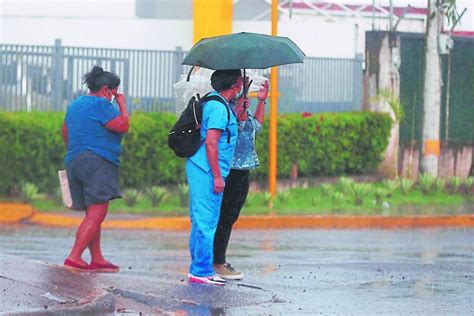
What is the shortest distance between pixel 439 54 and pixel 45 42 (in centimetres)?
1763

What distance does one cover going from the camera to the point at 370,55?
946 inches

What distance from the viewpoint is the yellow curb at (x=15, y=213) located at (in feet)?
61.4

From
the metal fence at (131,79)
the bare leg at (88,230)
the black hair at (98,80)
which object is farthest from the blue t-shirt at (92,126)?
the metal fence at (131,79)

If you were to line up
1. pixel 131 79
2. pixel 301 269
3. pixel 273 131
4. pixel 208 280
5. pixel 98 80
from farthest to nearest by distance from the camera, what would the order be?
pixel 131 79 < pixel 273 131 < pixel 301 269 < pixel 98 80 < pixel 208 280

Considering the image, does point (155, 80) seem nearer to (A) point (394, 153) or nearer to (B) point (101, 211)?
(A) point (394, 153)

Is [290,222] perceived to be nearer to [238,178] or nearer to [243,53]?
[238,178]

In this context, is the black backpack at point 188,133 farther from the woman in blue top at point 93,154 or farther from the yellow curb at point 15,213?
the yellow curb at point 15,213

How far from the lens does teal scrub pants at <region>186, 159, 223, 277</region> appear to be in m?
10.7

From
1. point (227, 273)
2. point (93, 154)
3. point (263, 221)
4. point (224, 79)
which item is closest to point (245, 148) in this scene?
point (224, 79)

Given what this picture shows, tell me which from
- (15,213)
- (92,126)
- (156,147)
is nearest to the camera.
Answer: (92,126)

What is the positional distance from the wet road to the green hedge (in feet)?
8.09

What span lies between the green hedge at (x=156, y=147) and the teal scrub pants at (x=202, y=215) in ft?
31.2

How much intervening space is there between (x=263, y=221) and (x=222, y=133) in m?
7.59

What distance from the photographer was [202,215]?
10703mm
